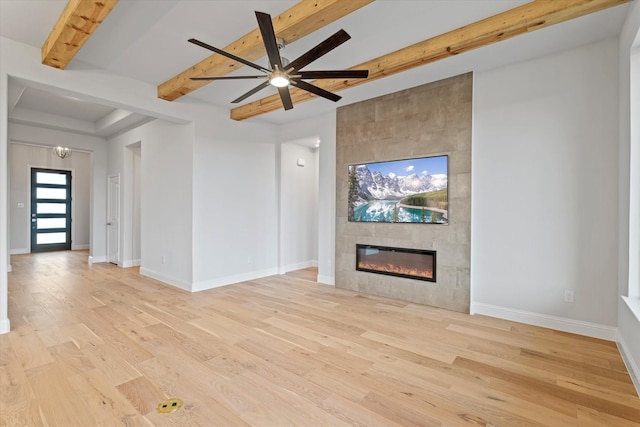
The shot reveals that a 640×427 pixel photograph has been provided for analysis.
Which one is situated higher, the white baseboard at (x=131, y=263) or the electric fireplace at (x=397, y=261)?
the electric fireplace at (x=397, y=261)

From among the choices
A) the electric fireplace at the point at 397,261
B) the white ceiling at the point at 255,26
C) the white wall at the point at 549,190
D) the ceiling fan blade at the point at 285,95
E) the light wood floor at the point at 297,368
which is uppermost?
the white ceiling at the point at 255,26

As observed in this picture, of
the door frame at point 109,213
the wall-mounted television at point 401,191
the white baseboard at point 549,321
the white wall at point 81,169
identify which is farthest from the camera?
the door frame at point 109,213

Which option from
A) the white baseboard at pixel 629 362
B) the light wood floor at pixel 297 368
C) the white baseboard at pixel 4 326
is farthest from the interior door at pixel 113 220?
the white baseboard at pixel 629 362

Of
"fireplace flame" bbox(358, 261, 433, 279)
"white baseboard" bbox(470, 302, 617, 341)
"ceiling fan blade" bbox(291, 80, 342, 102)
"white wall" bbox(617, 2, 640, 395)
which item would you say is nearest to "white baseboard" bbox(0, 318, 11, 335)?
"ceiling fan blade" bbox(291, 80, 342, 102)

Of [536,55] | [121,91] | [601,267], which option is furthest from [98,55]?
[601,267]

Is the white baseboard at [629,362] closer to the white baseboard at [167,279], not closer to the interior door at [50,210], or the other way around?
the white baseboard at [167,279]

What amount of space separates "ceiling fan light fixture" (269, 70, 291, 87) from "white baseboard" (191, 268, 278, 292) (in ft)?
11.2

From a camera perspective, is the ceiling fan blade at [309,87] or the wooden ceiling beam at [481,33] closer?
the wooden ceiling beam at [481,33]

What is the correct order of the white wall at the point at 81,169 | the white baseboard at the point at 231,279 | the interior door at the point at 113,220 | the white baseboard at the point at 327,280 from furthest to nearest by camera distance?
the interior door at the point at 113,220 < the white wall at the point at 81,169 < the white baseboard at the point at 327,280 < the white baseboard at the point at 231,279

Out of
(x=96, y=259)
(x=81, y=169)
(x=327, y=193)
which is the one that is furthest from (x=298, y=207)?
(x=81, y=169)

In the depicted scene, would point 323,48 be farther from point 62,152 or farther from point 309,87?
point 62,152

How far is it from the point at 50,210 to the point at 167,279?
6846mm

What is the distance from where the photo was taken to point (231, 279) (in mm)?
5188

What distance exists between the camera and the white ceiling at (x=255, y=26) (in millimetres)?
2566
